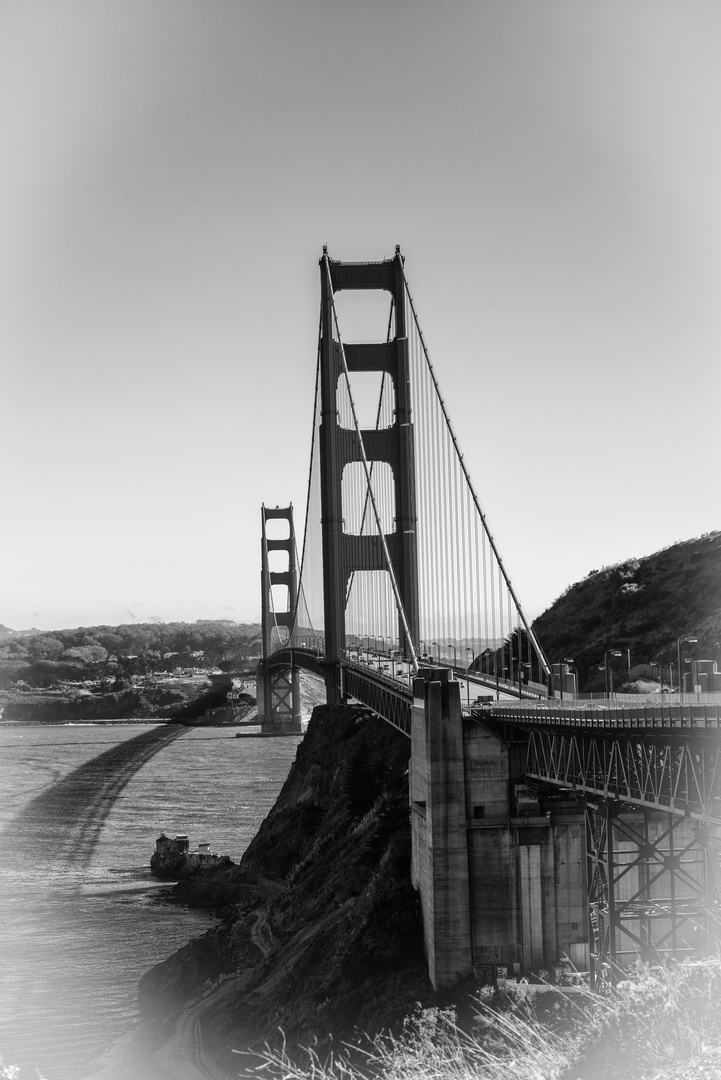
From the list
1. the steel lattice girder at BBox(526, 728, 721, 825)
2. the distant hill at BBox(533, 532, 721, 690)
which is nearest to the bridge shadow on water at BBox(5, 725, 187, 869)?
the distant hill at BBox(533, 532, 721, 690)

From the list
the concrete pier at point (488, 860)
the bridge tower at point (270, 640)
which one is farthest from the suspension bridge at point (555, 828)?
the bridge tower at point (270, 640)

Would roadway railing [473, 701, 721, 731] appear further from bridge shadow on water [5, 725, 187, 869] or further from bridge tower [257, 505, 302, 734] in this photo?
bridge tower [257, 505, 302, 734]

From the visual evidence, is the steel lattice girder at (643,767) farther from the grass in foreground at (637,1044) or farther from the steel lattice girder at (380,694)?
the steel lattice girder at (380,694)

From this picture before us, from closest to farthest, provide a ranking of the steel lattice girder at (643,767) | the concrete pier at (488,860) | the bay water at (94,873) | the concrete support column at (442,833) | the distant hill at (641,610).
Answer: the steel lattice girder at (643,767) < the concrete support column at (442,833) < the concrete pier at (488,860) < the bay water at (94,873) < the distant hill at (641,610)

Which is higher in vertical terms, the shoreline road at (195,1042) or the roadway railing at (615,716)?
Answer: the roadway railing at (615,716)

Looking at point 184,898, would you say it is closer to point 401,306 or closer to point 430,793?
point 430,793

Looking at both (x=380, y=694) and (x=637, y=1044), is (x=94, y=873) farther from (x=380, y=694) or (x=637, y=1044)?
(x=637, y=1044)

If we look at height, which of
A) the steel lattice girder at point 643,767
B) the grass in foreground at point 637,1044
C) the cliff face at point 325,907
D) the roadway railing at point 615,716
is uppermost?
the roadway railing at point 615,716
